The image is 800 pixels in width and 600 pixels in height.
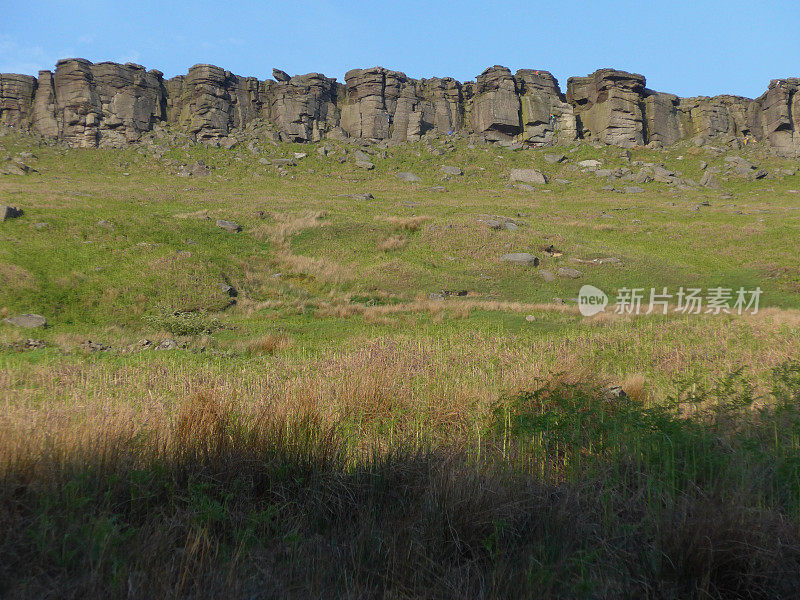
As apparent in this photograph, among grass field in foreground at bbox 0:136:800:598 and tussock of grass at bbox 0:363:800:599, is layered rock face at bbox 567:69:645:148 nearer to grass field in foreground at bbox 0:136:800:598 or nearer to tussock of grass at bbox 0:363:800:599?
grass field in foreground at bbox 0:136:800:598

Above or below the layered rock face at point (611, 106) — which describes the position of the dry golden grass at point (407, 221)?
below

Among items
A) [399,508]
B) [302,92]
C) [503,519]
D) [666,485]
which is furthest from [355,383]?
[302,92]

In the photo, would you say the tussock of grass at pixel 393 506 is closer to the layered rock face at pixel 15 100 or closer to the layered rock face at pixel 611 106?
the layered rock face at pixel 611 106

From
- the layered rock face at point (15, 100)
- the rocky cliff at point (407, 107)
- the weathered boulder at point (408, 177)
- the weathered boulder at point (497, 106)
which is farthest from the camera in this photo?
the weathered boulder at point (497, 106)

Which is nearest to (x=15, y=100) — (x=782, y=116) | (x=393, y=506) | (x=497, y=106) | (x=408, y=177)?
(x=408, y=177)

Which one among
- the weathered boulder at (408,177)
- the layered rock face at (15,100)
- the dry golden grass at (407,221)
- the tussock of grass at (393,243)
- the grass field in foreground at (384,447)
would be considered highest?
the layered rock face at (15,100)

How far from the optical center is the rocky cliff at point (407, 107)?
70.8 meters

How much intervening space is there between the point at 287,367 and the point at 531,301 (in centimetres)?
1491

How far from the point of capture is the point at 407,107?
78750 mm

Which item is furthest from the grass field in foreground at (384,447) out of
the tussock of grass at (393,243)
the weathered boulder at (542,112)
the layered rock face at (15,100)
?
the layered rock face at (15,100)

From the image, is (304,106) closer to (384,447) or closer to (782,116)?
(782,116)

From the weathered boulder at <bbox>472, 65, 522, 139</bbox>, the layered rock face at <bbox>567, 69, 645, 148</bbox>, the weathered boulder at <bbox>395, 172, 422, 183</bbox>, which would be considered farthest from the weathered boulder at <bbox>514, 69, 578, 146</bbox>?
the weathered boulder at <bbox>395, 172, 422, 183</bbox>

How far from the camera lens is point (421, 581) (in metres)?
3.14

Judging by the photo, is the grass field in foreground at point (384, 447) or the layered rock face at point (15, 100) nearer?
the grass field in foreground at point (384, 447)
